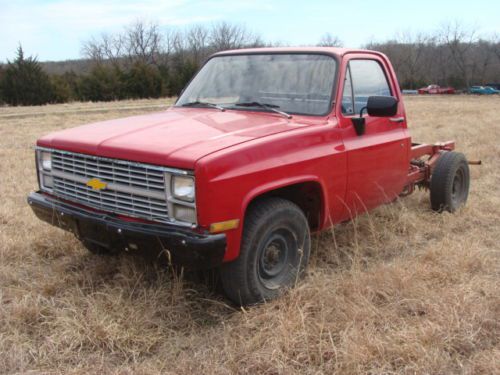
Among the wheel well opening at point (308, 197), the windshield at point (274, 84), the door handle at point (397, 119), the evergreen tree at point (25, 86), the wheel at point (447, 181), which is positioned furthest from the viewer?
the evergreen tree at point (25, 86)

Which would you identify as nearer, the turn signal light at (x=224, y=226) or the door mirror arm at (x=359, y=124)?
the turn signal light at (x=224, y=226)

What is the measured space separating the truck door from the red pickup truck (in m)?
0.01

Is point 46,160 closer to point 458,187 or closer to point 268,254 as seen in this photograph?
point 268,254

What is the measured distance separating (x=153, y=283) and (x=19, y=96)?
34719 mm

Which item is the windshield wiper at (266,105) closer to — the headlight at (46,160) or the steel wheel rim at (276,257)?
the steel wheel rim at (276,257)

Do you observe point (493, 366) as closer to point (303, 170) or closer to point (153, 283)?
point (303, 170)

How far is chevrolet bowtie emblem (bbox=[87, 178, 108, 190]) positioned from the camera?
3389mm

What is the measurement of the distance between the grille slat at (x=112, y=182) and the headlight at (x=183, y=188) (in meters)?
0.08

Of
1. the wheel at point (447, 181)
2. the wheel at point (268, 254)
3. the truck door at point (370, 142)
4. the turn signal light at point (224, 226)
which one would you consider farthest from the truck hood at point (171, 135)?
the wheel at point (447, 181)

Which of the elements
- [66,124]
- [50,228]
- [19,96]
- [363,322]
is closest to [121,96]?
[19,96]

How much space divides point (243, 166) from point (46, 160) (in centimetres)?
170

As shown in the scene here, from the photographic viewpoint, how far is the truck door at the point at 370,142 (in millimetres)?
4164

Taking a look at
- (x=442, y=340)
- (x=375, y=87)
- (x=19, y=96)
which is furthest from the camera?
(x=19, y=96)

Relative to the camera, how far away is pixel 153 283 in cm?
383
